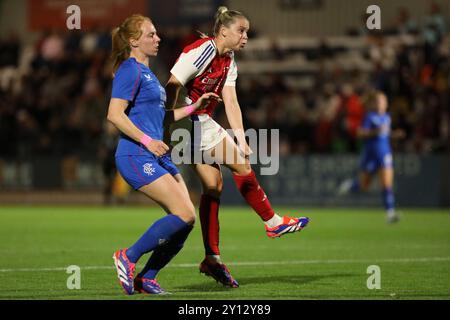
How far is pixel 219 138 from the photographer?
9.46 meters

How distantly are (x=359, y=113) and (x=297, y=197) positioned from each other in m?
2.49

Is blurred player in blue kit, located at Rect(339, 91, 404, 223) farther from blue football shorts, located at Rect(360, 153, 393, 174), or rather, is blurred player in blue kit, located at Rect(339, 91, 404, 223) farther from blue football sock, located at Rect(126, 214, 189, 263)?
blue football sock, located at Rect(126, 214, 189, 263)

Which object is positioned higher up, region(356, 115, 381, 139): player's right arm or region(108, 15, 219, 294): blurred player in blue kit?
region(108, 15, 219, 294): blurred player in blue kit

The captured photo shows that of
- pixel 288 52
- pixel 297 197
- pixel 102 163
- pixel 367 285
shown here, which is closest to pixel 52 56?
pixel 102 163

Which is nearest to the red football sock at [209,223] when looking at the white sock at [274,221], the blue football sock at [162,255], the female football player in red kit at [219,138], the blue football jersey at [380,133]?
the female football player in red kit at [219,138]

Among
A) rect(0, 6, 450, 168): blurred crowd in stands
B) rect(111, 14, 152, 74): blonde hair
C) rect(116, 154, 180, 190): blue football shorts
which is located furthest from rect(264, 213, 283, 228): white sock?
rect(0, 6, 450, 168): blurred crowd in stands

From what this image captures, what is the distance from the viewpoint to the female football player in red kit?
9.29 metres

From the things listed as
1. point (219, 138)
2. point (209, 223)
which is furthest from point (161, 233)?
point (219, 138)

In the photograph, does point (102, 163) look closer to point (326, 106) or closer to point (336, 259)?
point (326, 106)

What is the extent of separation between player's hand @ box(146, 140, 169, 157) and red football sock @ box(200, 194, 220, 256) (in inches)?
62.4

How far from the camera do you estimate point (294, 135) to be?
78.9 ft

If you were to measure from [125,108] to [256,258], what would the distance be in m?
4.32

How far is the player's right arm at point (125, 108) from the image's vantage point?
26.6 feet
